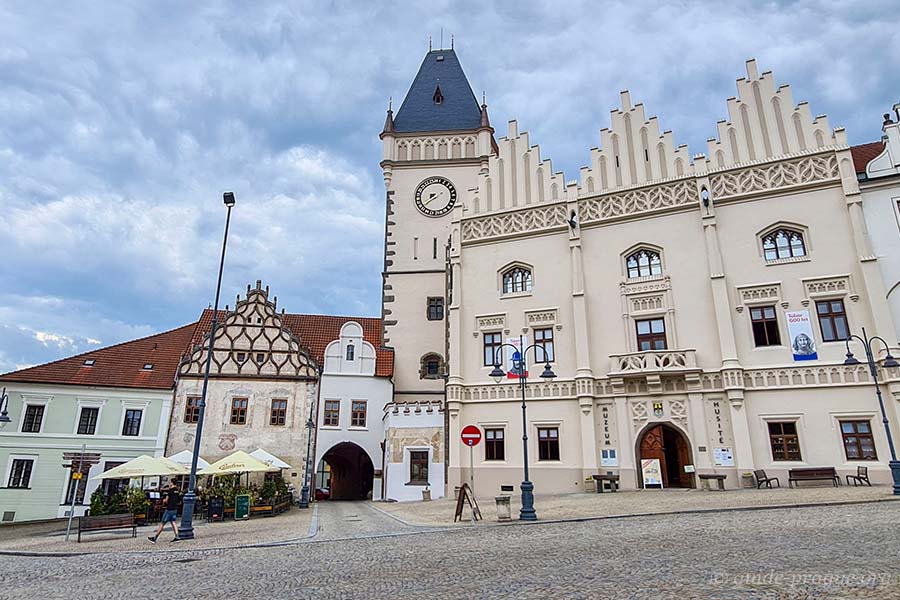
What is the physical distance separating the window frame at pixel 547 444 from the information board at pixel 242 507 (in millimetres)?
12387

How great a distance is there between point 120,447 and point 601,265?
25.9 metres

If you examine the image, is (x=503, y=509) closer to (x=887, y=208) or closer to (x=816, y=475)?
(x=816, y=475)

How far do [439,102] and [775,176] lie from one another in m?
23.7

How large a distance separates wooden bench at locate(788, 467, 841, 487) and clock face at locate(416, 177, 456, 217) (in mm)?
24090

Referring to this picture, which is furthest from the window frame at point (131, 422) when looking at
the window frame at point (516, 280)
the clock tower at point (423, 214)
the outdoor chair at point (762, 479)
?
the outdoor chair at point (762, 479)

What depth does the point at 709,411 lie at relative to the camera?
75.9 feet

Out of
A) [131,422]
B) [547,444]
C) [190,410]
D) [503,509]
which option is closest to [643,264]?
[547,444]

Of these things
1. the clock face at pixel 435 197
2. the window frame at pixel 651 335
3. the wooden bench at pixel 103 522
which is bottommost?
the wooden bench at pixel 103 522

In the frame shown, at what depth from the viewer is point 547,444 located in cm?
2559

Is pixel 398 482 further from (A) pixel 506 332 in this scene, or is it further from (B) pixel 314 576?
(B) pixel 314 576

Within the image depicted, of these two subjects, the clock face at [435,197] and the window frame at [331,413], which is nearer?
the window frame at [331,413]

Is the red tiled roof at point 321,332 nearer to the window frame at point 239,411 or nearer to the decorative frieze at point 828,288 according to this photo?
the window frame at point 239,411

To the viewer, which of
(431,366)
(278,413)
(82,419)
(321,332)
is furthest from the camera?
(321,332)

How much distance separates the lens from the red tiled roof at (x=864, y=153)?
25.9 m
